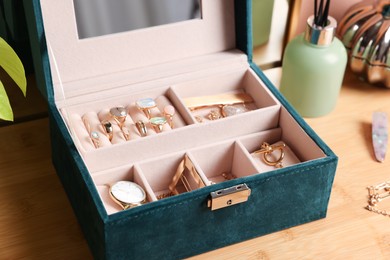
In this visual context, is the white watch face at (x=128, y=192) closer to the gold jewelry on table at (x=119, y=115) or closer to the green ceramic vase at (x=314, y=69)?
the gold jewelry on table at (x=119, y=115)

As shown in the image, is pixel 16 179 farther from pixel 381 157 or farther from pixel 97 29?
pixel 381 157

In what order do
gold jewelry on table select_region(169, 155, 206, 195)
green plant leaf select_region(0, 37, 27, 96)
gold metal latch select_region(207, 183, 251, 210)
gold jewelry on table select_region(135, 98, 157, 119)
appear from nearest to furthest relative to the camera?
green plant leaf select_region(0, 37, 27, 96) → gold metal latch select_region(207, 183, 251, 210) → gold jewelry on table select_region(169, 155, 206, 195) → gold jewelry on table select_region(135, 98, 157, 119)

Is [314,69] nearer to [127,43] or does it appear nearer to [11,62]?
[127,43]

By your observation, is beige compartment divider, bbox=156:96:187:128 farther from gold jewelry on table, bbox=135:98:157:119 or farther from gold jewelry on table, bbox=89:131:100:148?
gold jewelry on table, bbox=89:131:100:148

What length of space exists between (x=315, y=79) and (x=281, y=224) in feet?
1.12

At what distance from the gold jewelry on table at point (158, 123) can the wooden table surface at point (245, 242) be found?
0.67 feet

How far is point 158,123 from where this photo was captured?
4.00ft

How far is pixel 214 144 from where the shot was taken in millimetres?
1174

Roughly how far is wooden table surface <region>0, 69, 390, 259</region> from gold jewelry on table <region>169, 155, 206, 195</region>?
0.12 metres

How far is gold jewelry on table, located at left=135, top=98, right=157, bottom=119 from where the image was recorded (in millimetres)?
1236

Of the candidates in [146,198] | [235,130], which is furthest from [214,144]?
[146,198]

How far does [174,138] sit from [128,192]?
0.43ft

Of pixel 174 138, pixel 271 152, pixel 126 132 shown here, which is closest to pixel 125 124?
pixel 126 132

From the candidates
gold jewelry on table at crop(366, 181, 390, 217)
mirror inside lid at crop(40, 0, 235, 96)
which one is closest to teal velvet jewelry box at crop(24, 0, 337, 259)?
mirror inside lid at crop(40, 0, 235, 96)
